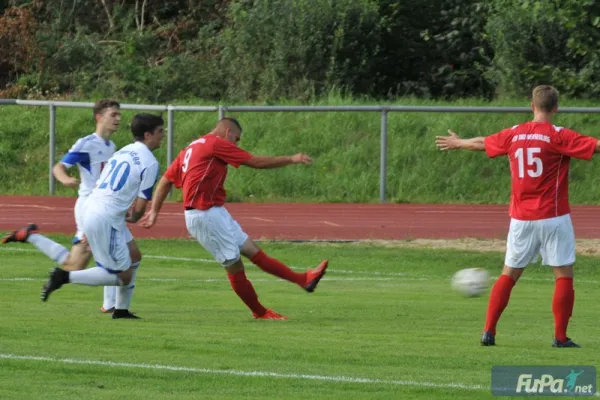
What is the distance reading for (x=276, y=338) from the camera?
10.6 m

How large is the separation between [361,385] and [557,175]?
2.90 metres

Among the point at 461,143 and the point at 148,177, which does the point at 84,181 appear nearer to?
the point at 148,177

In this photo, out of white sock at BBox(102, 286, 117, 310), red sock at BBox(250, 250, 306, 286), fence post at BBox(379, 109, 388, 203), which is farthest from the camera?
fence post at BBox(379, 109, 388, 203)

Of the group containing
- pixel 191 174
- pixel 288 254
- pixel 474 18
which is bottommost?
pixel 288 254

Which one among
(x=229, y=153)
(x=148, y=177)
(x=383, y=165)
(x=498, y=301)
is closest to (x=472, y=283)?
(x=498, y=301)

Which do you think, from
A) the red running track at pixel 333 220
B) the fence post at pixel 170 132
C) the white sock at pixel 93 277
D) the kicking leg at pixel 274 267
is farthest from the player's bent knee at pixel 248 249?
the fence post at pixel 170 132

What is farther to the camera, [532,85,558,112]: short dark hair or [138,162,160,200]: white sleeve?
[138,162,160,200]: white sleeve

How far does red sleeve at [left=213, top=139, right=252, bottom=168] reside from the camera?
12141mm

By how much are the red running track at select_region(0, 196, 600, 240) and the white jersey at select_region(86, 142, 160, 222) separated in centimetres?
974

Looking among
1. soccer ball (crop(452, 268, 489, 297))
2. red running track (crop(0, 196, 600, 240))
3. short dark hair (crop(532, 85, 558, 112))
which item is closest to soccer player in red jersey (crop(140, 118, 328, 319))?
soccer ball (crop(452, 268, 489, 297))

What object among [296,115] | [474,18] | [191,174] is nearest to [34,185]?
[296,115]

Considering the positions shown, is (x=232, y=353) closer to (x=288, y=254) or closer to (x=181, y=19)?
(x=288, y=254)

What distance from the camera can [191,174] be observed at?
12320mm

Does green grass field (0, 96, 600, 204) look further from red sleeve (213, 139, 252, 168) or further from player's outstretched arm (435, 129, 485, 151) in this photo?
player's outstretched arm (435, 129, 485, 151)
